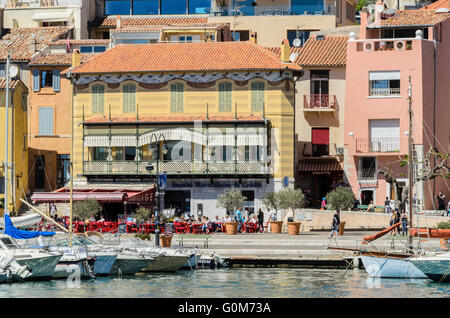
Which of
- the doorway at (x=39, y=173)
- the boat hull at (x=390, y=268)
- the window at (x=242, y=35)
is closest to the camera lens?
the boat hull at (x=390, y=268)

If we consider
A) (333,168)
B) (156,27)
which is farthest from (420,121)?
(156,27)

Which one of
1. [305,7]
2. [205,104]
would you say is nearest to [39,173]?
[205,104]

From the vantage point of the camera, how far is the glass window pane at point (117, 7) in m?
88.1

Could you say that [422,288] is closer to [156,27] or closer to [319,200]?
[319,200]

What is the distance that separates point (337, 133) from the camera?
71750 mm

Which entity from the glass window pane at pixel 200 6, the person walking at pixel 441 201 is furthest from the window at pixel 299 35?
the person walking at pixel 441 201

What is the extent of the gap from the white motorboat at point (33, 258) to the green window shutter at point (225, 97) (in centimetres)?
2322

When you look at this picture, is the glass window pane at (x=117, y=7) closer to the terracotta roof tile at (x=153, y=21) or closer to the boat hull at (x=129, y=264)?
the terracotta roof tile at (x=153, y=21)

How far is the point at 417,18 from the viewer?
68438 mm

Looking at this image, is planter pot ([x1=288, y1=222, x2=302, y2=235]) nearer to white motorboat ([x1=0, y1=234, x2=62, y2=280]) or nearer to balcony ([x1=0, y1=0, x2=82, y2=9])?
white motorboat ([x1=0, y1=234, x2=62, y2=280])

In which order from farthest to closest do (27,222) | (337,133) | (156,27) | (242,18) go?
(242,18), (156,27), (337,133), (27,222)
